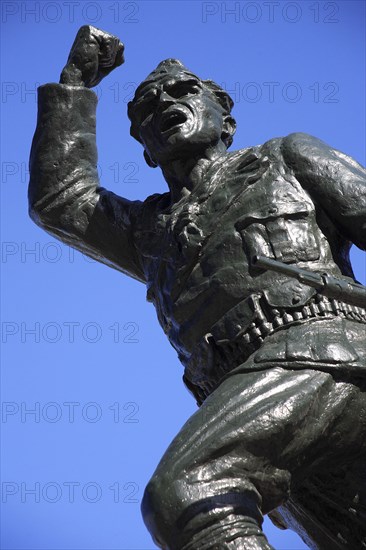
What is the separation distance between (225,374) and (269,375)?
396 millimetres

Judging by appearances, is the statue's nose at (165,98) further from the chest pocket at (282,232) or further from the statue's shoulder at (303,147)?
the chest pocket at (282,232)

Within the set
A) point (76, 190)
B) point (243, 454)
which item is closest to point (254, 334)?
point (243, 454)

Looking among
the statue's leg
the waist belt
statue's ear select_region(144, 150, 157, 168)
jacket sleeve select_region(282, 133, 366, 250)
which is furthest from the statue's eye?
the statue's leg

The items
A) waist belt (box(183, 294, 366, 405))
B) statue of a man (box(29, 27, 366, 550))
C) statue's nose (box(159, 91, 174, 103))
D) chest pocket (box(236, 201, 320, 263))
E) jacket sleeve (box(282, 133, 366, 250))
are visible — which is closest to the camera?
statue of a man (box(29, 27, 366, 550))

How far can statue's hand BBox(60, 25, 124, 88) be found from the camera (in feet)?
33.5

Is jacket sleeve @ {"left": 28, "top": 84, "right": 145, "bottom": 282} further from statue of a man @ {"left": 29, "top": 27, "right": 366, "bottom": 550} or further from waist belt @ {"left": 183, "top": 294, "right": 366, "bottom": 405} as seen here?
waist belt @ {"left": 183, "top": 294, "right": 366, "bottom": 405}

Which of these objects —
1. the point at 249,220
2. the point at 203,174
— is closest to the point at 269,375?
the point at 249,220

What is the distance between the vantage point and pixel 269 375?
8.17 metres

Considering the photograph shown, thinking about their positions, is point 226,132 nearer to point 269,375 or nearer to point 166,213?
point 166,213

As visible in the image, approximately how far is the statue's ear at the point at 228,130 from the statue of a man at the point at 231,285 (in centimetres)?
1

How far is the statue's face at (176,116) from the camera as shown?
368 inches

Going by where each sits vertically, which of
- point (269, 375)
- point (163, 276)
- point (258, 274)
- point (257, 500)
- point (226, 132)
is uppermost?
point (226, 132)

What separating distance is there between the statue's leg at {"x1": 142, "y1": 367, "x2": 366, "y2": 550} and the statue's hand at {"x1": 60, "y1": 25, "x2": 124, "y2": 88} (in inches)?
112

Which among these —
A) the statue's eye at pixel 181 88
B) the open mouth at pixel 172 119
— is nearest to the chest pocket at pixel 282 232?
the open mouth at pixel 172 119
